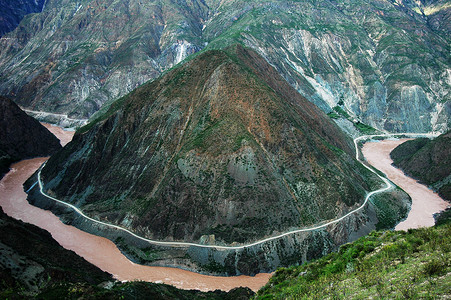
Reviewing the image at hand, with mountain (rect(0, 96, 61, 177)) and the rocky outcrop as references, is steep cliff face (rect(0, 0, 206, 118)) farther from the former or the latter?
the rocky outcrop

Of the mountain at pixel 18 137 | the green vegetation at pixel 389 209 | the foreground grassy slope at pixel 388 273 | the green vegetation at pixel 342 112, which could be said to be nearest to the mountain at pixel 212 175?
the green vegetation at pixel 389 209

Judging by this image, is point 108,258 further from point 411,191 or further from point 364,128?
point 364,128

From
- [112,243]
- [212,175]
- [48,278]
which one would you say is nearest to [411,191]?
[212,175]

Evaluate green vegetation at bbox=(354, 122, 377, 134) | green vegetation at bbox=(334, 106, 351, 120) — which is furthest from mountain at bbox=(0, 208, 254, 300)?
green vegetation at bbox=(334, 106, 351, 120)

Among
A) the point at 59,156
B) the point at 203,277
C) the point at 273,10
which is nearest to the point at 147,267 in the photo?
the point at 203,277

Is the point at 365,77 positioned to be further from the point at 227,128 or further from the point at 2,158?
the point at 2,158

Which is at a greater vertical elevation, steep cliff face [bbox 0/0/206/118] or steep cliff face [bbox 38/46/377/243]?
steep cliff face [bbox 0/0/206/118]
